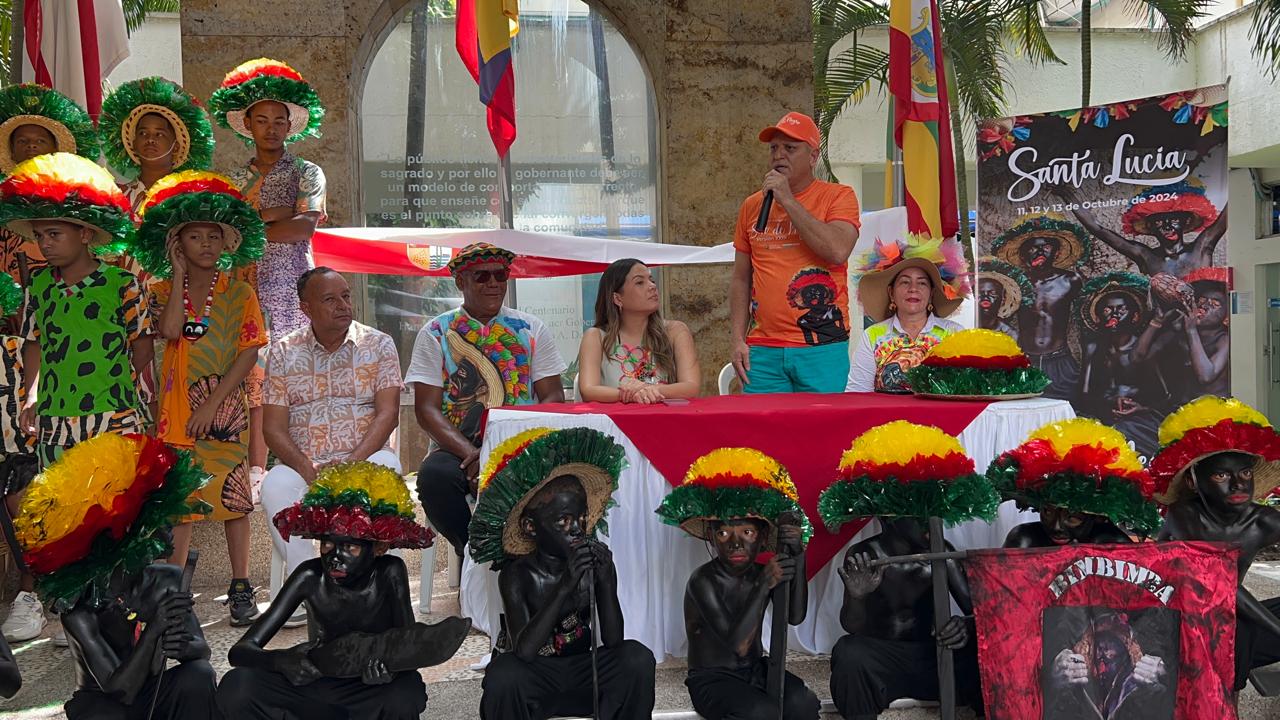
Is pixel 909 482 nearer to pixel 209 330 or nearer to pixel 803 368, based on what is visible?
pixel 803 368

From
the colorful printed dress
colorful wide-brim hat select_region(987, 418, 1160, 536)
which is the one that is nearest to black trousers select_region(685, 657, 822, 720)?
colorful wide-brim hat select_region(987, 418, 1160, 536)

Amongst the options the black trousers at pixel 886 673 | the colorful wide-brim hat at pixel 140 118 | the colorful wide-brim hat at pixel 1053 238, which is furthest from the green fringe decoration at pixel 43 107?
the colorful wide-brim hat at pixel 1053 238

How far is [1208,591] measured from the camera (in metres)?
3.07

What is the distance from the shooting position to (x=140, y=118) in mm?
5039

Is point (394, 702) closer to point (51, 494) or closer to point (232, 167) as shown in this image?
point (51, 494)

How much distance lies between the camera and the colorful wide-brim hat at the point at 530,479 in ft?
10.5

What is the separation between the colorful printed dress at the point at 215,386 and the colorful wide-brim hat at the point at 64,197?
600mm

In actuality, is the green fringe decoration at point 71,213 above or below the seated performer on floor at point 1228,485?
above

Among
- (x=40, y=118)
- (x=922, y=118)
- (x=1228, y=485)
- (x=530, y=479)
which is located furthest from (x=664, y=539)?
(x=922, y=118)

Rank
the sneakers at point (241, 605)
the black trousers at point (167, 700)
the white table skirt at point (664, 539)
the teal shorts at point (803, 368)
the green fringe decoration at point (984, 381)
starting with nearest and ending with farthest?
1. the black trousers at point (167, 700)
2. the white table skirt at point (664, 539)
3. the green fringe decoration at point (984, 381)
4. the sneakers at point (241, 605)
5. the teal shorts at point (803, 368)

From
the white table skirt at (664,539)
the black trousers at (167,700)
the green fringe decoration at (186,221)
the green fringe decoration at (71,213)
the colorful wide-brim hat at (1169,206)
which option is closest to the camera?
the black trousers at (167,700)

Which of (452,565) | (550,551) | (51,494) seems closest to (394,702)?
(550,551)

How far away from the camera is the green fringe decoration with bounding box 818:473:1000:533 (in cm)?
318

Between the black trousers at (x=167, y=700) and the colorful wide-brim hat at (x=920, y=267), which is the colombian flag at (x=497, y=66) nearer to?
the colorful wide-brim hat at (x=920, y=267)
